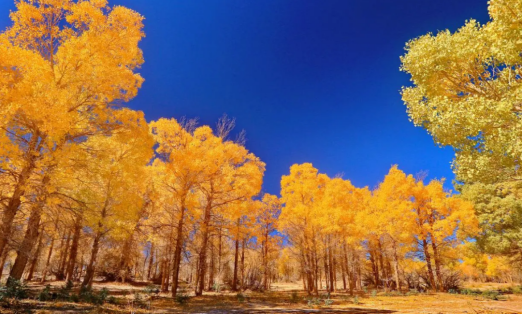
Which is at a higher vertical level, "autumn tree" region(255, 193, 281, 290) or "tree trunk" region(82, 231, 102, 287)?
"autumn tree" region(255, 193, 281, 290)

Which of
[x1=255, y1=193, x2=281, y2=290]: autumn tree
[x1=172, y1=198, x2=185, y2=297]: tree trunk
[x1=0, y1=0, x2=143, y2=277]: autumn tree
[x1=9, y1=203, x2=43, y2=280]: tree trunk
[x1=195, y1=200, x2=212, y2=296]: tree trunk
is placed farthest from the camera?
[x1=255, y1=193, x2=281, y2=290]: autumn tree

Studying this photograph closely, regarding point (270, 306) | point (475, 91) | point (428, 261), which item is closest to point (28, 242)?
point (270, 306)

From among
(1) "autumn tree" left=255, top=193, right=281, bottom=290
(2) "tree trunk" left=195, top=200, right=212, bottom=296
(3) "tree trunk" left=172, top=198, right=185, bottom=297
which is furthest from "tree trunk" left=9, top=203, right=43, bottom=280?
(1) "autumn tree" left=255, top=193, right=281, bottom=290

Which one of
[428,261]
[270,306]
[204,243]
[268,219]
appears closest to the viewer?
[270,306]

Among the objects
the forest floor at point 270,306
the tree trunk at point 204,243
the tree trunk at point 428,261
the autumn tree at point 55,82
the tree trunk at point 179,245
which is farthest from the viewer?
the tree trunk at point 428,261

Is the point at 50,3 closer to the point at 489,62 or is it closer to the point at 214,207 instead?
the point at 214,207

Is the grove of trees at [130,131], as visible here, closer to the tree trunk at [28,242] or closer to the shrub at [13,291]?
the tree trunk at [28,242]

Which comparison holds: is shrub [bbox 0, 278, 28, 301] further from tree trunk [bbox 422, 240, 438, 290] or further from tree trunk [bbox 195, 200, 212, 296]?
tree trunk [bbox 422, 240, 438, 290]

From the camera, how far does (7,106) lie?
5492 millimetres

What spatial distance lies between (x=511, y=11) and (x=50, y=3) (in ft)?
39.0

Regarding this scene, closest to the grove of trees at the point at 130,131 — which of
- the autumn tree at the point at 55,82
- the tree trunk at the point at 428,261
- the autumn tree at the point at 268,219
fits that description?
the autumn tree at the point at 55,82

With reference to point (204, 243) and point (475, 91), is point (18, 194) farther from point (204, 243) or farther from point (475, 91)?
point (475, 91)

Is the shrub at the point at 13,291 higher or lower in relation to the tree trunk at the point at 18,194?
lower

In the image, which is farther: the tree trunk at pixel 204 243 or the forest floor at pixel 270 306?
the tree trunk at pixel 204 243
